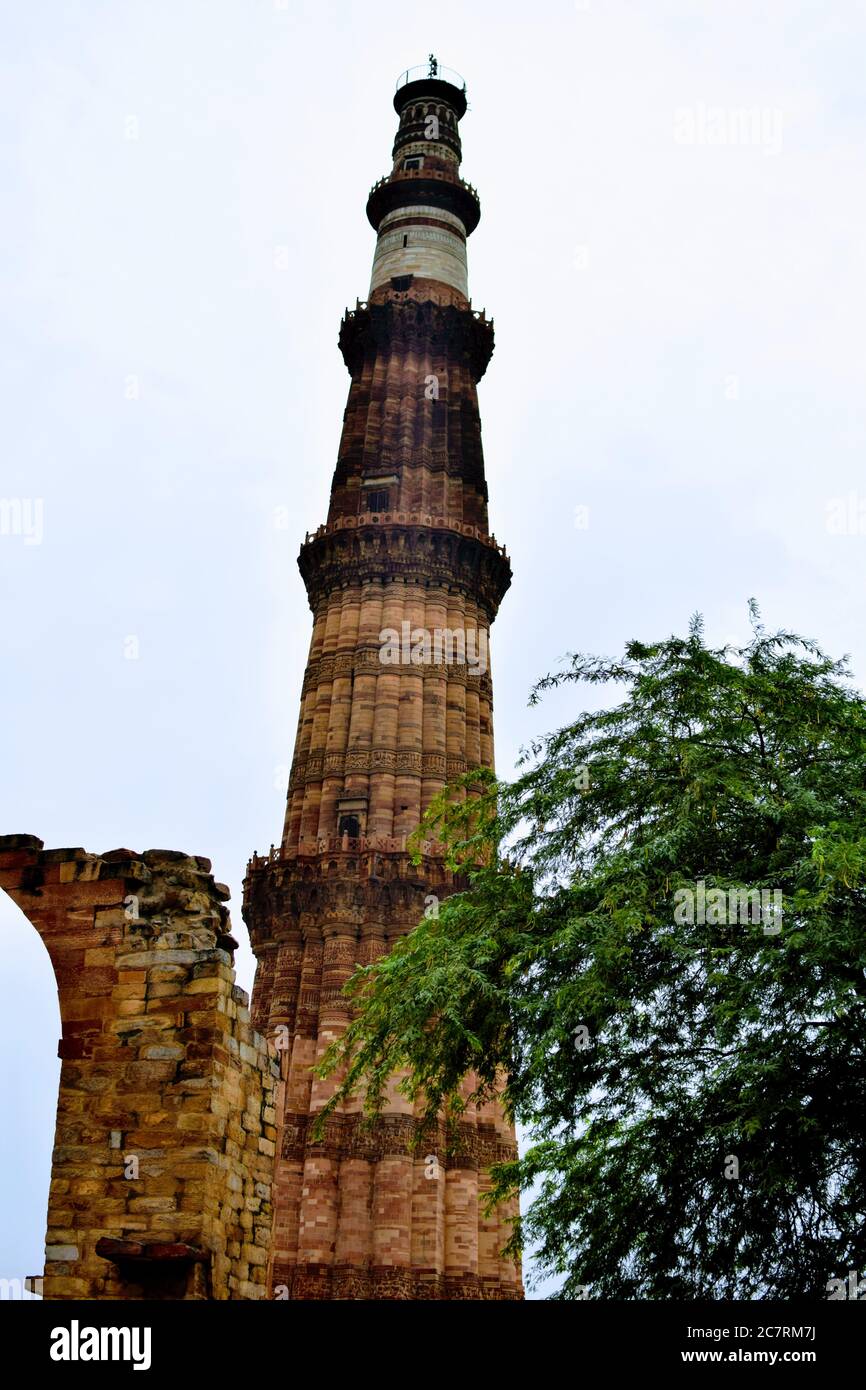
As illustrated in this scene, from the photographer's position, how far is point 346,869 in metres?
28.6

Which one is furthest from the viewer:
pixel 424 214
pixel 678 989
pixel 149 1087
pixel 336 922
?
pixel 424 214

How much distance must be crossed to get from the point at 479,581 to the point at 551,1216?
23.7 meters

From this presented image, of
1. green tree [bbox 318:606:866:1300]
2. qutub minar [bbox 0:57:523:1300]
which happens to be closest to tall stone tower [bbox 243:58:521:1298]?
qutub minar [bbox 0:57:523:1300]

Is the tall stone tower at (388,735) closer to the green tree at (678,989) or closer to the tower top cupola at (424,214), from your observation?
the tower top cupola at (424,214)

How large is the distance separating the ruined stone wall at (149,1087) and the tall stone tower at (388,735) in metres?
14.6

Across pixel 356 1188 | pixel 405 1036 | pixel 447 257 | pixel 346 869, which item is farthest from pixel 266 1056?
pixel 447 257

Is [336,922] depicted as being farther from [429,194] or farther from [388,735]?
[429,194]

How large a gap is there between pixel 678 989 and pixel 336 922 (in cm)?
1695

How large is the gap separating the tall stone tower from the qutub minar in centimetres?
6

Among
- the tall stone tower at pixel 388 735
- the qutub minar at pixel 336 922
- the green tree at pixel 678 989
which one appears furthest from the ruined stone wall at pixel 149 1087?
the tall stone tower at pixel 388 735

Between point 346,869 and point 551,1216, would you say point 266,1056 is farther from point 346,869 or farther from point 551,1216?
point 346,869

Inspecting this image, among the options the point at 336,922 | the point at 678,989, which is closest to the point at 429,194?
the point at 336,922

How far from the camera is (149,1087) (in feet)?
32.2
